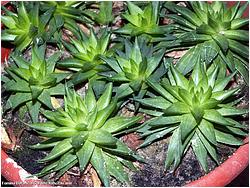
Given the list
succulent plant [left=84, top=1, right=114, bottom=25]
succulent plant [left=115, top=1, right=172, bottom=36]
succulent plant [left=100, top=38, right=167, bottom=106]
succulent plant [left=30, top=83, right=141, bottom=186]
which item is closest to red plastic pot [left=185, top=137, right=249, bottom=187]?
succulent plant [left=30, top=83, right=141, bottom=186]

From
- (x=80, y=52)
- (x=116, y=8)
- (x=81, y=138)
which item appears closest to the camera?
(x=81, y=138)

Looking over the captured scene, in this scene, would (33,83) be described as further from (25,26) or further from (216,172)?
(216,172)

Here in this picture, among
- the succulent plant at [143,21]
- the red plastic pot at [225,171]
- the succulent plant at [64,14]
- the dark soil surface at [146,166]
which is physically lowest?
the dark soil surface at [146,166]

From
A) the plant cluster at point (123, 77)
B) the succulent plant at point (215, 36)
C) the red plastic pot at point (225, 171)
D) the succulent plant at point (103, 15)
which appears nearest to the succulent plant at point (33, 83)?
the plant cluster at point (123, 77)

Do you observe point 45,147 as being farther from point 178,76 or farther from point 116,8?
point 116,8

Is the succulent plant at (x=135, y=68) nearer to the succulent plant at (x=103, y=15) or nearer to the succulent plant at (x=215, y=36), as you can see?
the succulent plant at (x=215, y=36)

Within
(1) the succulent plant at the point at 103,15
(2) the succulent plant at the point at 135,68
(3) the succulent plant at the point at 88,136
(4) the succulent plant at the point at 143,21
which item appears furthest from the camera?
(1) the succulent plant at the point at 103,15

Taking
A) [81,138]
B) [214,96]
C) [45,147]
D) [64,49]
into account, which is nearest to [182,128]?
[214,96]
